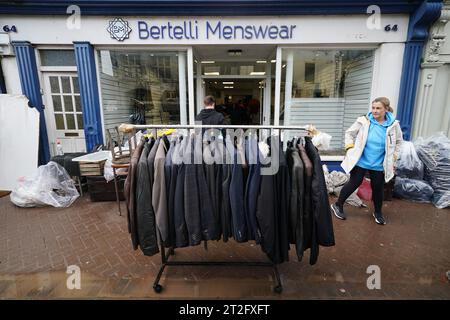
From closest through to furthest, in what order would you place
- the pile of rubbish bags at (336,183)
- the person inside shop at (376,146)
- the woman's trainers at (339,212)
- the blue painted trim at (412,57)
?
1. the person inside shop at (376,146)
2. the woman's trainers at (339,212)
3. the blue painted trim at (412,57)
4. the pile of rubbish bags at (336,183)

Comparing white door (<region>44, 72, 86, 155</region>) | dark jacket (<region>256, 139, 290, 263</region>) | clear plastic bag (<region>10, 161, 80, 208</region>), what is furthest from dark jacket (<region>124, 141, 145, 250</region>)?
white door (<region>44, 72, 86, 155</region>)

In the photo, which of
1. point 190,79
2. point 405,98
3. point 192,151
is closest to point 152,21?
point 190,79

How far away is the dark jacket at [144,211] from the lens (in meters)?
2.03

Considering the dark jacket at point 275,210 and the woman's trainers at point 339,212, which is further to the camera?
the woman's trainers at point 339,212

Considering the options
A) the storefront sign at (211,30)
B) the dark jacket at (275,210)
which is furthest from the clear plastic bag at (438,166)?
the dark jacket at (275,210)

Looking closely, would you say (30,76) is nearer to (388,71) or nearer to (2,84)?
(2,84)

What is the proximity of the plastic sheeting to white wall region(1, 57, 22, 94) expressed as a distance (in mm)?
366

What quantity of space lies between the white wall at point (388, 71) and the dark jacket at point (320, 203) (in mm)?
4300

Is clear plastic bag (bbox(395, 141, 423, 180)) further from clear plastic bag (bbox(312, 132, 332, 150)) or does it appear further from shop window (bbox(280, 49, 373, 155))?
clear plastic bag (bbox(312, 132, 332, 150))

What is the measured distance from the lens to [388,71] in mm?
5109

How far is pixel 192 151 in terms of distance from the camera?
2098mm

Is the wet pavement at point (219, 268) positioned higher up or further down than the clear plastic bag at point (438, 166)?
further down

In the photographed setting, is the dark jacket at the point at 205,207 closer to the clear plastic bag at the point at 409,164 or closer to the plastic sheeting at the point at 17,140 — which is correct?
the clear plastic bag at the point at 409,164

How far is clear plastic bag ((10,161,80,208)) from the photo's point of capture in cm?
425
